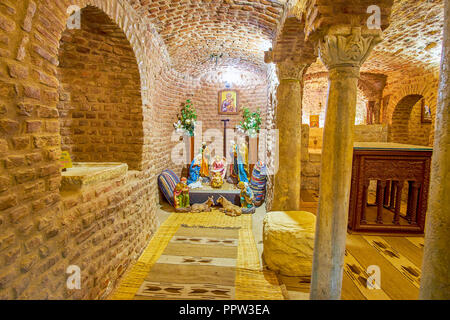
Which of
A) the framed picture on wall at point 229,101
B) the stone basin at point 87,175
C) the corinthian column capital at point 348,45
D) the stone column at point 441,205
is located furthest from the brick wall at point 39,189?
the framed picture on wall at point 229,101

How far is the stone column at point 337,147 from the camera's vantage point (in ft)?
6.22

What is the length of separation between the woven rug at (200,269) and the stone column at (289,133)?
95 cm

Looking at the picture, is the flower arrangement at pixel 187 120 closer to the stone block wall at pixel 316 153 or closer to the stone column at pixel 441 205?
the stone block wall at pixel 316 153

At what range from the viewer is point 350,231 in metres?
3.40

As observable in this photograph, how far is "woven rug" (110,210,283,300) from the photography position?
8.29 ft

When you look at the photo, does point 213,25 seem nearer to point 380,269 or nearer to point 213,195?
point 213,195

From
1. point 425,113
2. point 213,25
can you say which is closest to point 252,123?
point 213,25

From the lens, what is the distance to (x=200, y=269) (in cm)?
296

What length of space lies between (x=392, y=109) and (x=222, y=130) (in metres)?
5.03

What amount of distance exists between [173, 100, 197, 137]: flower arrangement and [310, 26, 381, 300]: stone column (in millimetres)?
5106

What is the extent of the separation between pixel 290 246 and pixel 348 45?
210 cm
